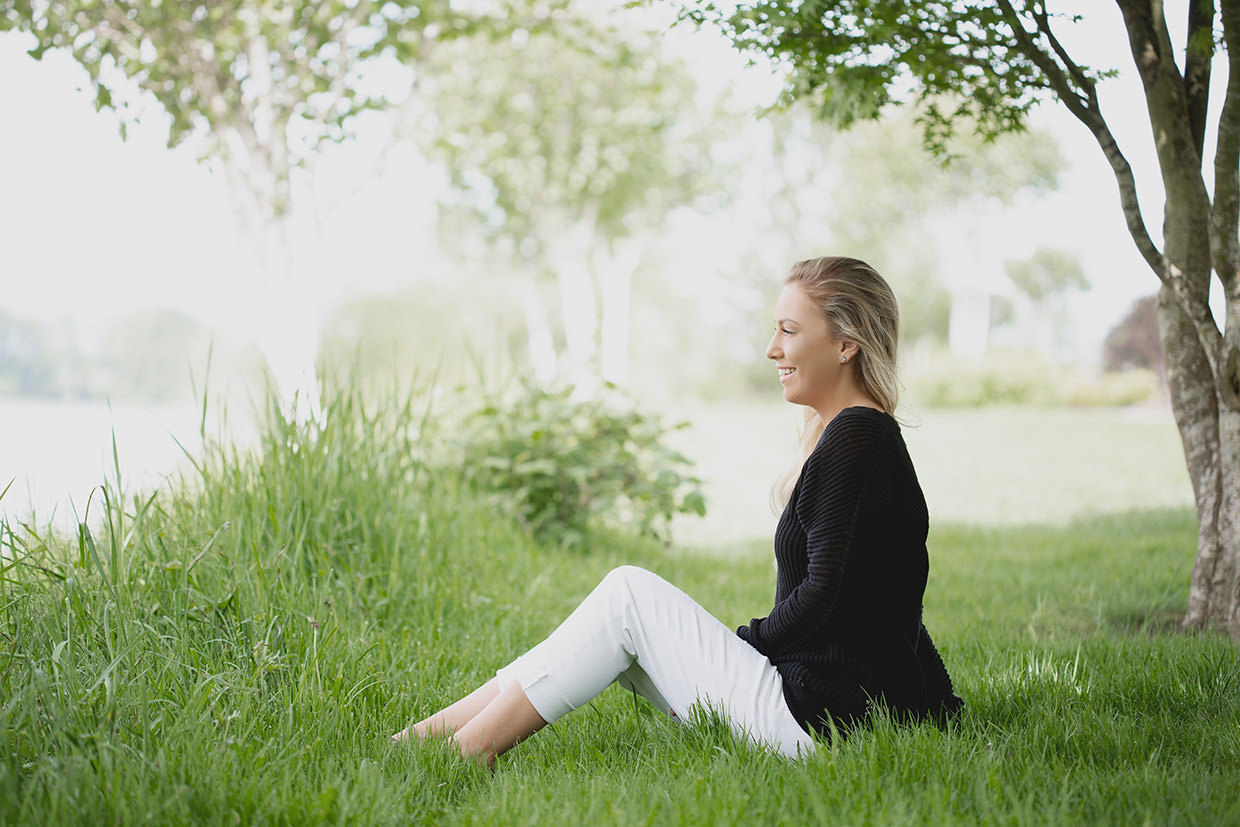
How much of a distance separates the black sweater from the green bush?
339cm

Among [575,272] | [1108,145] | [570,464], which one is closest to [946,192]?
[575,272]

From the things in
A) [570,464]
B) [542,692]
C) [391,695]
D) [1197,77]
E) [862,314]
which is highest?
[1197,77]

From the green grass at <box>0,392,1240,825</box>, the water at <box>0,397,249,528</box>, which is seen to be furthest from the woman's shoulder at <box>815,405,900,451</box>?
the water at <box>0,397,249,528</box>

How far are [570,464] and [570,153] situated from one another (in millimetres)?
16695

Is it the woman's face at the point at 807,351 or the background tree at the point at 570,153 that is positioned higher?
the background tree at the point at 570,153

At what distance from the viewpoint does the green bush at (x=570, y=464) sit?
6.00 meters

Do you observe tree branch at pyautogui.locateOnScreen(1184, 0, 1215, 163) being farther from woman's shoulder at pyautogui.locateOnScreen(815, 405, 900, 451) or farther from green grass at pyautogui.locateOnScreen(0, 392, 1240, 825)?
woman's shoulder at pyautogui.locateOnScreen(815, 405, 900, 451)

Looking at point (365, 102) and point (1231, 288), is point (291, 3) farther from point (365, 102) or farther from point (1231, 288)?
point (1231, 288)

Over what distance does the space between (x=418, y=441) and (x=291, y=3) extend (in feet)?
13.9

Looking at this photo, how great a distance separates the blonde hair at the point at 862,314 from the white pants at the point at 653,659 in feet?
1.62

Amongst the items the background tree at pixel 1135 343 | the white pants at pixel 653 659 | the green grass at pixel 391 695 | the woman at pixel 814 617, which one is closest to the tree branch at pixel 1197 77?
the green grass at pixel 391 695

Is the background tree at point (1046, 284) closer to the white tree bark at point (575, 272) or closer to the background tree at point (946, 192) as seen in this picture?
the background tree at point (946, 192)

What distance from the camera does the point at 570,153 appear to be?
21.6m

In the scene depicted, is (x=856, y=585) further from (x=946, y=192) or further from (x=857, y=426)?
(x=946, y=192)
